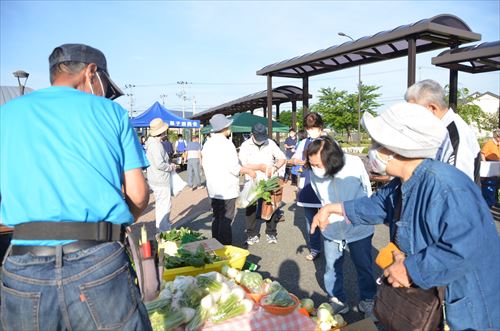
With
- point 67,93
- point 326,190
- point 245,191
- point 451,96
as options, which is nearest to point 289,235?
point 245,191

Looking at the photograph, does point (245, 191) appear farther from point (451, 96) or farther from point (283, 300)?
point (451, 96)

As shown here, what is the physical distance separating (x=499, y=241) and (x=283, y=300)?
1646 mm

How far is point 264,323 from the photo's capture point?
104 inches

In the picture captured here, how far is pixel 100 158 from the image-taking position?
5.00 ft

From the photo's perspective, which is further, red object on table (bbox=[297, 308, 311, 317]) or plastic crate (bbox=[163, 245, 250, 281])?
plastic crate (bbox=[163, 245, 250, 281])

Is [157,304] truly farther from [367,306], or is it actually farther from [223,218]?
[223,218]

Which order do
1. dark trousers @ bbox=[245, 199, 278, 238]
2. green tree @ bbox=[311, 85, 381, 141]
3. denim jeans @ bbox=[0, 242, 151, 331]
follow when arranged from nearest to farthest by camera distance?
denim jeans @ bbox=[0, 242, 151, 331]
dark trousers @ bbox=[245, 199, 278, 238]
green tree @ bbox=[311, 85, 381, 141]

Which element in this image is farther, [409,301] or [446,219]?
[409,301]

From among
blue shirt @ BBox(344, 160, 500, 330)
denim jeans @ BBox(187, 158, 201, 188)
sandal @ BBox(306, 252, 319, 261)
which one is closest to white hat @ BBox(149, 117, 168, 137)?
sandal @ BBox(306, 252, 319, 261)

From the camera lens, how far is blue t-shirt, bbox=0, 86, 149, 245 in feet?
4.75

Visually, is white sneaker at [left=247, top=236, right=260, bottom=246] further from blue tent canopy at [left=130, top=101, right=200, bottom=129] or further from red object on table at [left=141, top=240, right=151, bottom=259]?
blue tent canopy at [left=130, top=101, right=200, bottom=129]

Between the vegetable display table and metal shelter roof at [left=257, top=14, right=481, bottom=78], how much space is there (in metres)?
5.54

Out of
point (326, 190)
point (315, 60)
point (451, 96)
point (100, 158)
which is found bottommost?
point (326, 190)

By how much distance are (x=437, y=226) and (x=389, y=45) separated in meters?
6.80
